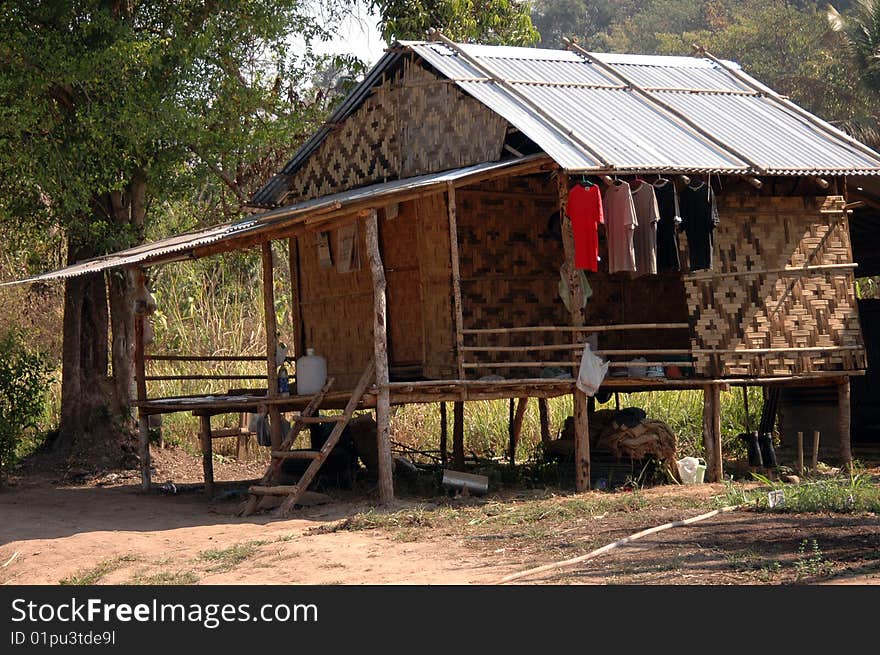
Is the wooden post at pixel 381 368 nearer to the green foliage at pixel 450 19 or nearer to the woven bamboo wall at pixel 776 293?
the woven bamboo wall at pixel 776 293

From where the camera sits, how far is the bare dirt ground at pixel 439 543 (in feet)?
28.1

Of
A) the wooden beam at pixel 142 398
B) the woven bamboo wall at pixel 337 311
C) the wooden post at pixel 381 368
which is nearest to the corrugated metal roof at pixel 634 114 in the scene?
the woven bamboo wall at pixel 337 311

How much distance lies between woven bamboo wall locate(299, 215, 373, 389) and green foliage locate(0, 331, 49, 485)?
161 inches

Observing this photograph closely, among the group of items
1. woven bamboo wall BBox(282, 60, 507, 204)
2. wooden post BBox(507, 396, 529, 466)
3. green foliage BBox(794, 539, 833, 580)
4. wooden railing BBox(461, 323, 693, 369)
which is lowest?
green foliage BBox(794, 539, 833, 580)

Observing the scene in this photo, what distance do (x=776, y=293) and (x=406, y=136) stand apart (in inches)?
187

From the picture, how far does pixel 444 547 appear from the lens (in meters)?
10.3

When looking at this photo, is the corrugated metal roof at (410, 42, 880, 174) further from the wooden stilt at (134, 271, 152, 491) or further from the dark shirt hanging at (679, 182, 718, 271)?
the wooden stilt at (134, 271, 152, 491)

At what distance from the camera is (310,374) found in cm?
1423

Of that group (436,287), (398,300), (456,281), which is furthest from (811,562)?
(398,300)

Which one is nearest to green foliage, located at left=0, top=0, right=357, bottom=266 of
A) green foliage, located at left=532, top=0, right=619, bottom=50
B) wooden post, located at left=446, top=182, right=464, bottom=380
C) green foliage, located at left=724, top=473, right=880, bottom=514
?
wooden post, located at left=446, top=182, right=464, bottom=380

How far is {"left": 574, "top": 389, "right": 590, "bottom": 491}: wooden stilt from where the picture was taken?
13234 mm

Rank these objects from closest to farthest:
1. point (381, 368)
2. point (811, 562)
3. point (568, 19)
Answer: point (811, 562), point (381, 368), point (568, 19)

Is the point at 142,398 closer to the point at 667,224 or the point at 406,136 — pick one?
the point at 406,136
